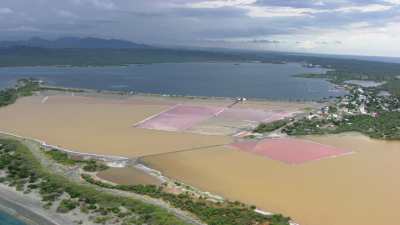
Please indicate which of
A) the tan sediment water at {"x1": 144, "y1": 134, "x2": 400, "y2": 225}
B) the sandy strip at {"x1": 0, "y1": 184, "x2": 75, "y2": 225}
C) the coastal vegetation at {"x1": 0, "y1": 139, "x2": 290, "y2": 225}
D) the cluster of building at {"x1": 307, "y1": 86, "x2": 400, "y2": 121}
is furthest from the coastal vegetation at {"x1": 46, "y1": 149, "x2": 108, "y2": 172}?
the cluster of building at {"x1": 307, "y1": 86, "x2": 400, "y2": 121}

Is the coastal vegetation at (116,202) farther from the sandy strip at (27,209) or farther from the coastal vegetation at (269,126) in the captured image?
the coastal vegetation at (269,126)

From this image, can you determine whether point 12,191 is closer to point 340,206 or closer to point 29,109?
point 340,206

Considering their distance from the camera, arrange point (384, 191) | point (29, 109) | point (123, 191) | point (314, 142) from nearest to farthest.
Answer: point (123, 191)
point (384, 191)
point (314, 142)
point (29, 109)

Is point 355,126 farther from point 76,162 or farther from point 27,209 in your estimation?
point 27,209

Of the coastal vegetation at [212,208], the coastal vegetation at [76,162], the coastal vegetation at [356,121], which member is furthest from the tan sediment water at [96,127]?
the coastal vegetation at [356,121]

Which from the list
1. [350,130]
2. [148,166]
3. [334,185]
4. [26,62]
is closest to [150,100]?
[350,130]

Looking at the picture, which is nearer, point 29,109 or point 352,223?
point 352,223

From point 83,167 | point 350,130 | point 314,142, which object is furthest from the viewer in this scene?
point 350,130
